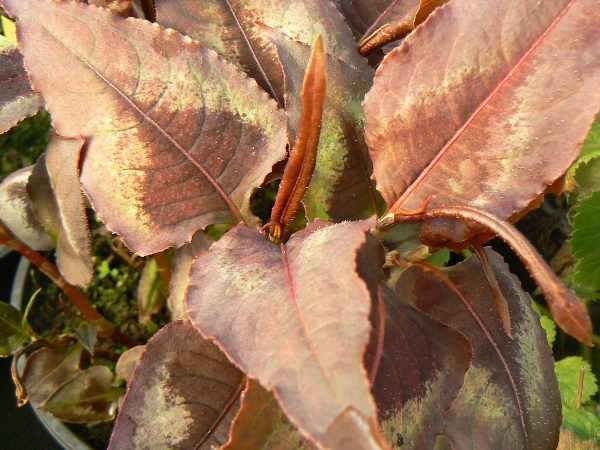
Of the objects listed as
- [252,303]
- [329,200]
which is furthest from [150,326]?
[252,303]

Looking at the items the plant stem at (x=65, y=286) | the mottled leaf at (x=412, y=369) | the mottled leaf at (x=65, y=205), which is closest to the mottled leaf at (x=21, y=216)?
the plant stem at (x=65, y=286)

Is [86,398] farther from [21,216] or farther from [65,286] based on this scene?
[21,216]

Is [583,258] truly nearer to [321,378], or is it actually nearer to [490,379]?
[490,379]

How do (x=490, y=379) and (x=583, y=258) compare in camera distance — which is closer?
(x=490, y=379)

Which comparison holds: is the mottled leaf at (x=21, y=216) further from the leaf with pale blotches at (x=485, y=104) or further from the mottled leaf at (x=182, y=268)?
the leaf with pale blotches at (x=485, y=104)

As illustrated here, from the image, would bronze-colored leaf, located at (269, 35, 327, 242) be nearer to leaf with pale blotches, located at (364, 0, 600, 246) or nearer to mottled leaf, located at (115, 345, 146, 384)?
leaf with pale blotches, located at (364, 0, 600, 246)

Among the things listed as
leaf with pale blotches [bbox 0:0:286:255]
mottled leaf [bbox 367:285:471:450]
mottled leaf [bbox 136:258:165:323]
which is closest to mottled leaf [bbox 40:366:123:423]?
mottled leaf [bbox 136:258:165:323]
